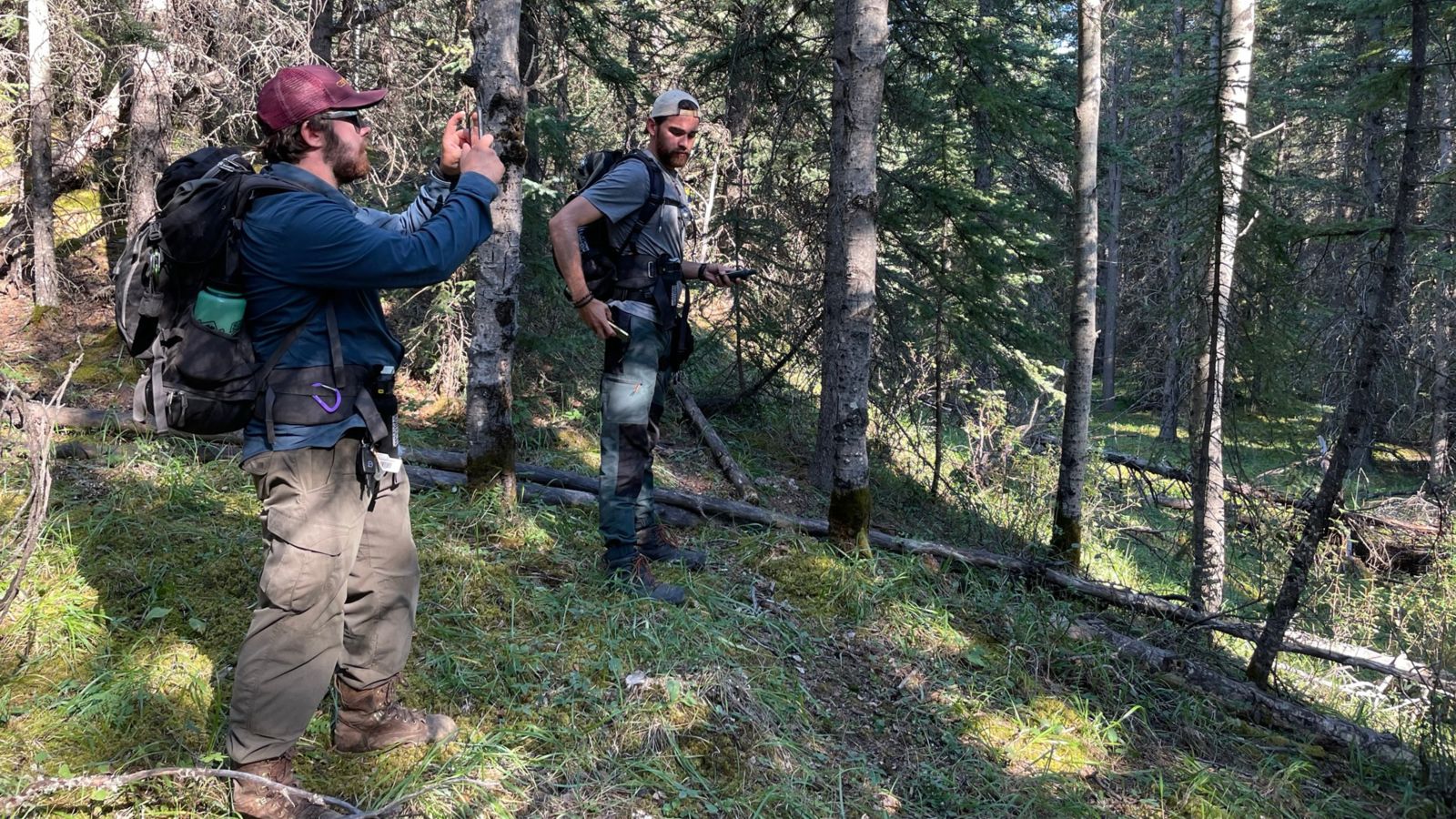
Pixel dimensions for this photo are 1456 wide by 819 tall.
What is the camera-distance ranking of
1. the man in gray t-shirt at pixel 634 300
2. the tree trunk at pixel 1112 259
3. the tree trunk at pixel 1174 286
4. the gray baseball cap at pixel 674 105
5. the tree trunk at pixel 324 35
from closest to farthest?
the man in gray t-shirt at pixel 634 300 < the gray baseball cap at pixel 674 105 < the tree trunk at pixel 1174 286 < the tree trunk at pixel 324 35 < the tree trunk at pixel 1112 259

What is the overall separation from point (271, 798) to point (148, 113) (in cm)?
679

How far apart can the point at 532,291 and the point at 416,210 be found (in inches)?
223

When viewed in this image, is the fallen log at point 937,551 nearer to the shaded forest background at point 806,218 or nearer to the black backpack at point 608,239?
the shaded forest background at point 806,218

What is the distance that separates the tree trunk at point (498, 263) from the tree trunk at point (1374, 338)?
499cm

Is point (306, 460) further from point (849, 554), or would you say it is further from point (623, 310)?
point (849, 554)

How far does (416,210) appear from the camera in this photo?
312 centimetres

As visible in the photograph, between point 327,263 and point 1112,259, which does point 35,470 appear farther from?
point 1112,259

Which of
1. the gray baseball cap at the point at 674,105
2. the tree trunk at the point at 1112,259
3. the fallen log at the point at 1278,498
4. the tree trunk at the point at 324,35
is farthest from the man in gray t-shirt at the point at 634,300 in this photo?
the tree trunk at the point at 1112,259

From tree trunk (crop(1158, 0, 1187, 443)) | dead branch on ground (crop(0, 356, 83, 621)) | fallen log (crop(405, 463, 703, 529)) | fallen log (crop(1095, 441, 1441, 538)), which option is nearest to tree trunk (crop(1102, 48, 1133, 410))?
tree trunk (crop(1158, 0, 1187, 443))

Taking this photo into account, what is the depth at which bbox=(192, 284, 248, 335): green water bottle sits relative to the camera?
2.51 m

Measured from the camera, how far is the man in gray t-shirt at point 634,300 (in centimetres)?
417

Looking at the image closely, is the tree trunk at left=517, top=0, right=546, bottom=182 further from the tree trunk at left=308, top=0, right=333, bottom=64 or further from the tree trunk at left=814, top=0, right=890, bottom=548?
the tree trunk at left=814, top=0, right=890, bottom=548

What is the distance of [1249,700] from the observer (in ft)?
16.3

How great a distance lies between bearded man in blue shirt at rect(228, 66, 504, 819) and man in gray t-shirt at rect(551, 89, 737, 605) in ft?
4.40
